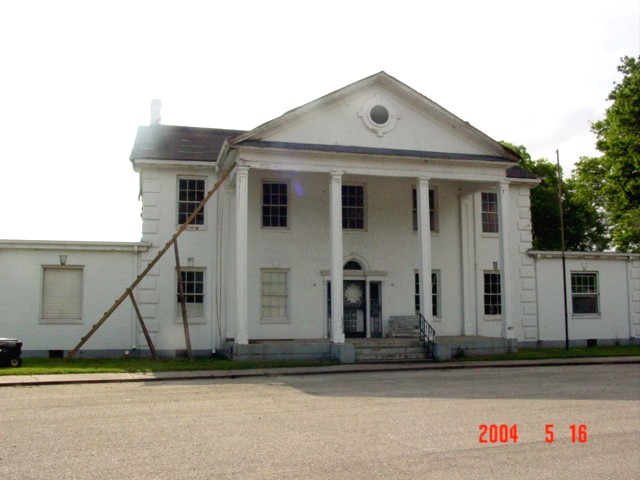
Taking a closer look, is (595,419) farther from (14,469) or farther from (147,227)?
(147,227)

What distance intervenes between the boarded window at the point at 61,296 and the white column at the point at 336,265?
→ 28.2ft

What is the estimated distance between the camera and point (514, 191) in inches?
1140

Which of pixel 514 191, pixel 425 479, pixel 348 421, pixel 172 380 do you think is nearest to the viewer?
pixel 425 479

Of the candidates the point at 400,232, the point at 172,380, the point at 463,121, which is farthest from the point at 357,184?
the point at 172,380

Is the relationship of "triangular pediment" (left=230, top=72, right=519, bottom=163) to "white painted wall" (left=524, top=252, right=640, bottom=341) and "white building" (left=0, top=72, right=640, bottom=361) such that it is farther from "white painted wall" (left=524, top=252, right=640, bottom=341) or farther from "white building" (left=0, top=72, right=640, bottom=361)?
"white painted wall" (left=524, top=252, right=640, bottom=341)

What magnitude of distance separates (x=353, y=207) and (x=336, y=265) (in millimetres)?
4193

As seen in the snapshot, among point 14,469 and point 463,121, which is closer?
point 14,469

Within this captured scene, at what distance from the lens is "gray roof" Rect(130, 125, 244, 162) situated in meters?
24.9

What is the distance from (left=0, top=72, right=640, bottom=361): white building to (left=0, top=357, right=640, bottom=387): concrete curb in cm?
208

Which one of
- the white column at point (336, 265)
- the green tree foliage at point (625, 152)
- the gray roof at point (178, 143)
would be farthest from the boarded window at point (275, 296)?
the green tree foliage at point (625, 152)

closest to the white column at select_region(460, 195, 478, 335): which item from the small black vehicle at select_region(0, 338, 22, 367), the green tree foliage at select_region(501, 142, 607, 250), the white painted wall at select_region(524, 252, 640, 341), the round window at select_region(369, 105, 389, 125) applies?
the white painted wall at select_region(524, 252, 640, 341)

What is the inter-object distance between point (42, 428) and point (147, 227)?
14966 mm

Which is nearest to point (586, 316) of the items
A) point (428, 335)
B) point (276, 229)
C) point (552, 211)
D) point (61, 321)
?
point (428, 335)

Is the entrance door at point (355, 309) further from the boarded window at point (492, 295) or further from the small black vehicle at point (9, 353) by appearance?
the small black vehicle at point (9, 353)
